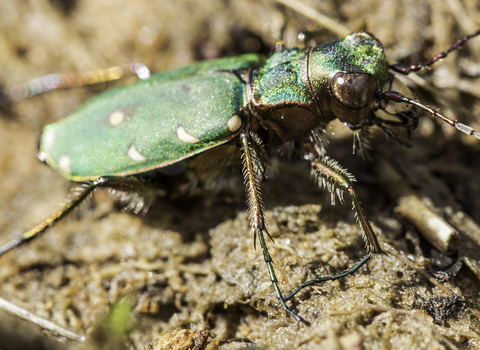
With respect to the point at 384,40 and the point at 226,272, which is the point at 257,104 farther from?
the point at 384,40

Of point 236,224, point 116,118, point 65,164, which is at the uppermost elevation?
point 116,118

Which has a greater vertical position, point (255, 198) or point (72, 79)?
point (72, 79)

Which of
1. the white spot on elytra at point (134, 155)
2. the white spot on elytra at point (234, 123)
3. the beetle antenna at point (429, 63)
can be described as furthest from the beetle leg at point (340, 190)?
the white spot on elytra at point (134, 155)

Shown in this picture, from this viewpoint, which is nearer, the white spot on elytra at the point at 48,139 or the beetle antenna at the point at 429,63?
the beetle antenna at the point at 429,63

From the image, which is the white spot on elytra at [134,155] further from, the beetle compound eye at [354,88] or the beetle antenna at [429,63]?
the beetle antenna at [429,63]

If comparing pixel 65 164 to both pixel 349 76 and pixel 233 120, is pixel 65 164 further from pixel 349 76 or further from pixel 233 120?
pixel 349 76

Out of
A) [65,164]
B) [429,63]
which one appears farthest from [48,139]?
[429,63]

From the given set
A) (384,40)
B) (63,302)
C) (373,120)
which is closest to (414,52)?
(384,40)

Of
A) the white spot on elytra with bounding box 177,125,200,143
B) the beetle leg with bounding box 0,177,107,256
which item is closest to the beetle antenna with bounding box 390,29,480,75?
the white spot on elytra with bounding box 177,125,200,143
